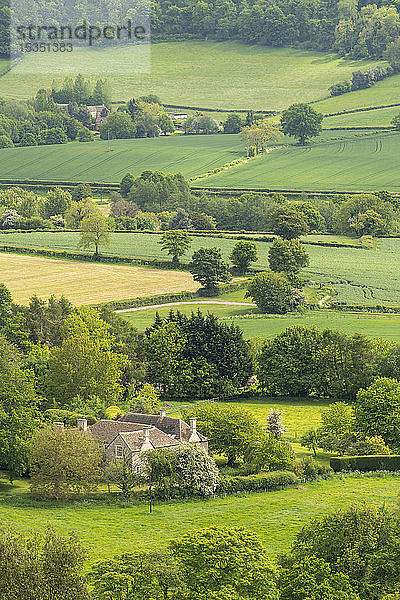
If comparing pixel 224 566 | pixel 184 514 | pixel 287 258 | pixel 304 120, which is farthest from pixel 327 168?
pixel 224 566

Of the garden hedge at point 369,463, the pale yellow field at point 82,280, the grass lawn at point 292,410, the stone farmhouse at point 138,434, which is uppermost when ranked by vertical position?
the stone farmhouse at point 138,434

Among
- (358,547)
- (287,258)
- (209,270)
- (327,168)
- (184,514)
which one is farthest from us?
(327,168)

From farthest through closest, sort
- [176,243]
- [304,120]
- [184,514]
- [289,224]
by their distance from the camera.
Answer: [304,120]
[289,224]
[176,243]
[184,514]

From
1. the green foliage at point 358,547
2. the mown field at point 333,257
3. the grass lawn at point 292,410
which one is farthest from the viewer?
the mown field at point 333,257

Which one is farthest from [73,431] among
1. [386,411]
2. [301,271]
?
[301,271]

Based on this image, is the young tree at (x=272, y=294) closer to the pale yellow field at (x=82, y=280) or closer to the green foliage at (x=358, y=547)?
the pale yellow field at (x=82, y=280)

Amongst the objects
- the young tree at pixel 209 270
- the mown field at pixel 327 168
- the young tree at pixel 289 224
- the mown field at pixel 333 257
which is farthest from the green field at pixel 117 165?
the young tree at pixel 209 270

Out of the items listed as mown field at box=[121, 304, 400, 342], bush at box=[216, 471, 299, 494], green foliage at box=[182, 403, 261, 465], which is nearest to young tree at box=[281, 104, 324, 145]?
mown field at box=[121, 304, 400, 342]

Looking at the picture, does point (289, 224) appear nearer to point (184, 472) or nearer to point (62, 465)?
point (184, 472)
